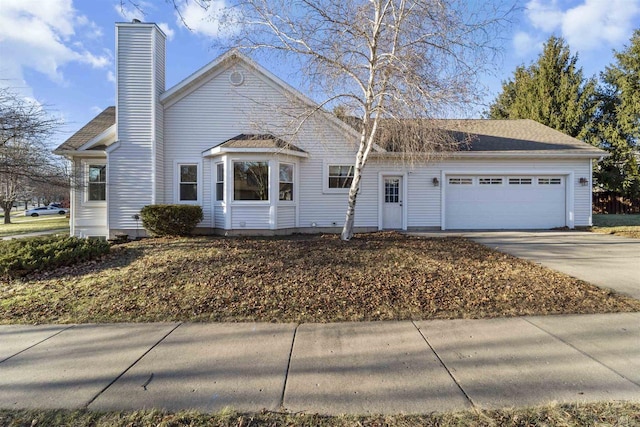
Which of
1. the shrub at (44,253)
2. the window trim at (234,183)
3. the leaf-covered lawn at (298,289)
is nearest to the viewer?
the leaf-covered lawn at (298,289)

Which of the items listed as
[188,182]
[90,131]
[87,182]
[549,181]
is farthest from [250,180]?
[549,181]

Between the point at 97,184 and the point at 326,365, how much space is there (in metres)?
12.5

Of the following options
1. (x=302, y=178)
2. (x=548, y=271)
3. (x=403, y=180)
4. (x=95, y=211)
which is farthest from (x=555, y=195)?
(x=95, y=211)

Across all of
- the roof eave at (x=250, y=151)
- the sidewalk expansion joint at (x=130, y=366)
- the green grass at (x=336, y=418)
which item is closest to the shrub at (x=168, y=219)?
the roof eave at (x=250, y=151)

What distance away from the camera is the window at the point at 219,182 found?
12.0 meters

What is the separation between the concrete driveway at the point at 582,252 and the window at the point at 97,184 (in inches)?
519

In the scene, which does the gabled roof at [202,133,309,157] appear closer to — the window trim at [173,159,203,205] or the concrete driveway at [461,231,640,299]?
the window trim at [173,159,203,205]

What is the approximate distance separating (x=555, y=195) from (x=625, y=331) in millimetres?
11145

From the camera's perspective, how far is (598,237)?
11.2 meters

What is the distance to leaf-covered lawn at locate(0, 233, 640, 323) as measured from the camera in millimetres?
4859

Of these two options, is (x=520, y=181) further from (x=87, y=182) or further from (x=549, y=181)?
(x=87, y=182)

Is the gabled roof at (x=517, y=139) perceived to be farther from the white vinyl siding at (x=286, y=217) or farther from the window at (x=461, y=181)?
the white vinyl siding at (x=286, y=217)

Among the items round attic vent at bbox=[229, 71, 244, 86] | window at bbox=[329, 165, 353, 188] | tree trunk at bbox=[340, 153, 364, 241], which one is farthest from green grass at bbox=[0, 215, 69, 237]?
tree trunk at bbox=[340, 153, 364, 241]

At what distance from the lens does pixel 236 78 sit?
12.3 metres
